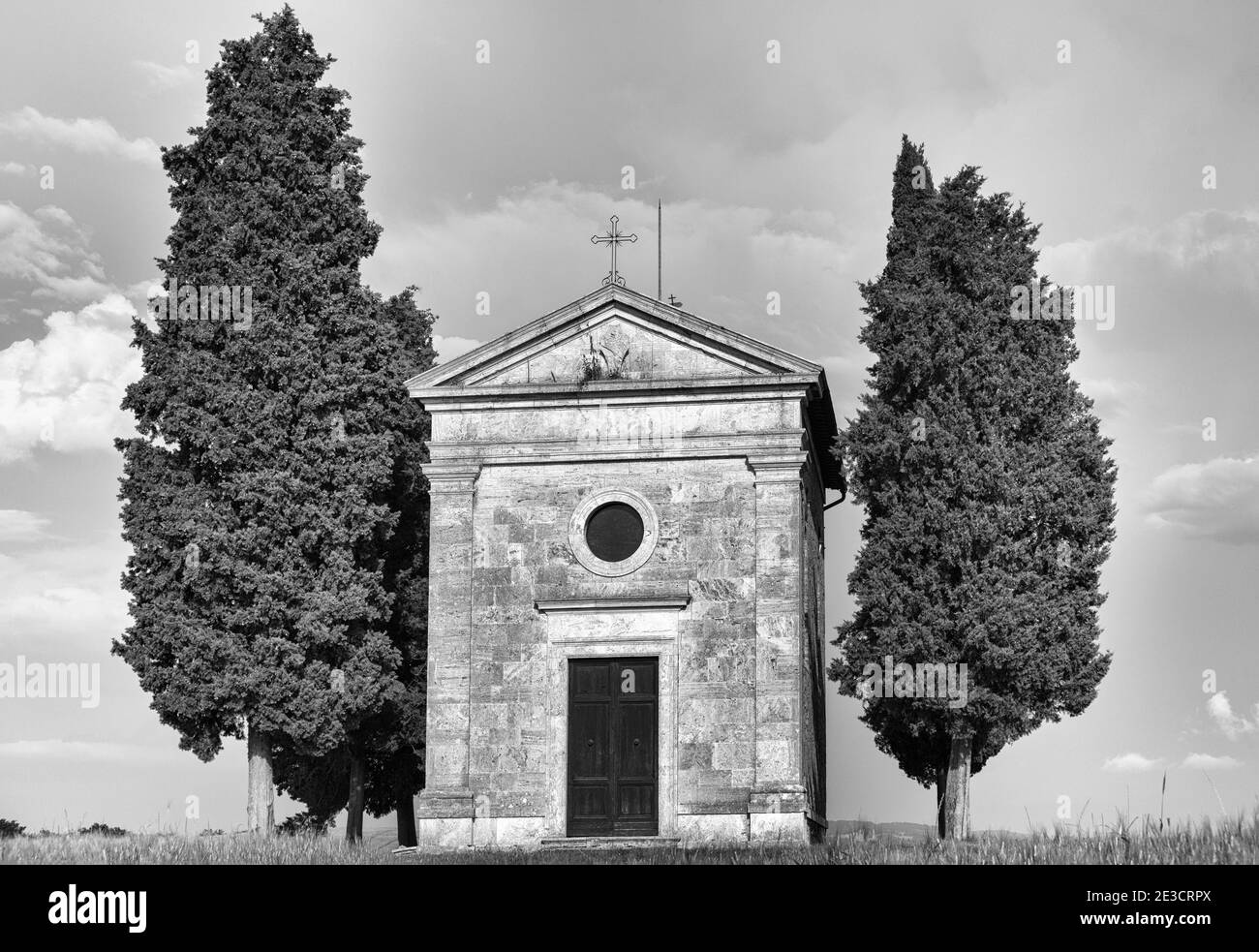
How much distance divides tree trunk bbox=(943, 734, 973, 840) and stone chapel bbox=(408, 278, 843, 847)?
231cm

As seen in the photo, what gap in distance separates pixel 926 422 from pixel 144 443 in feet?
46.0

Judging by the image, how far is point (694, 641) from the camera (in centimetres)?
2644

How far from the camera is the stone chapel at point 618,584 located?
85.5ft

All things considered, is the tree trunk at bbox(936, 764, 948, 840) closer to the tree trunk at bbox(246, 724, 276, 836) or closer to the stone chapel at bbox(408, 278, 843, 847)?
the stone chapel at bbox(408, 278, 843, 847)

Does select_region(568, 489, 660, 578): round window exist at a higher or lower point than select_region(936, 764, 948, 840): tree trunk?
higher

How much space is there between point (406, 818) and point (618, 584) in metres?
10.1

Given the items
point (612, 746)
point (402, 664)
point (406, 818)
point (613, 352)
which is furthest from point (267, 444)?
point (406, 818)

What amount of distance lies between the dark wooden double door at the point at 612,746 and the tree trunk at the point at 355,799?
713 cm

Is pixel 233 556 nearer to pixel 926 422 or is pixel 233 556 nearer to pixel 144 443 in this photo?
pixel 144 443

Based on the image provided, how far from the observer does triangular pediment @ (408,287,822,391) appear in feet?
89.1

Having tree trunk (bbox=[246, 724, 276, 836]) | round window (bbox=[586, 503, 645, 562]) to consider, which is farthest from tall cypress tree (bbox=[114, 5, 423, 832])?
round window (bbox=[586, 503, 645, 562])

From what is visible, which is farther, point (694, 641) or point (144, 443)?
point (144, 443)

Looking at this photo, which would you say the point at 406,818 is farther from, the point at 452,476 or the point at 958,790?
the point at 958,790
